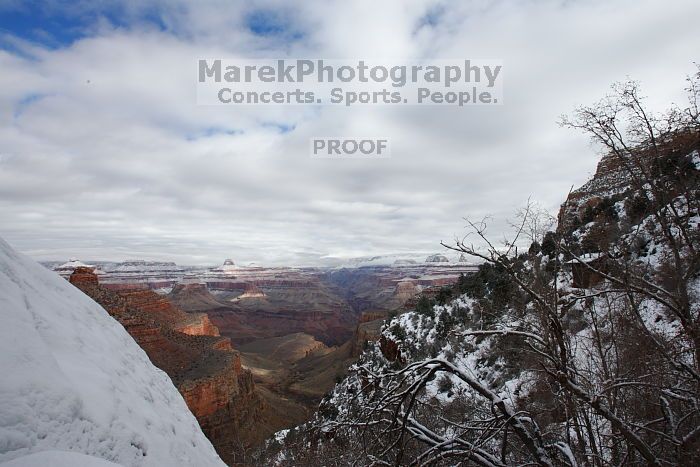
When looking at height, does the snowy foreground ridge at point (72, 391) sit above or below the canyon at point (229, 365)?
above

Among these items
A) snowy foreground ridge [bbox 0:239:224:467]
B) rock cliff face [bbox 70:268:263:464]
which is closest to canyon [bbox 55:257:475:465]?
rock cliff face [bbox 70:268:263:464]

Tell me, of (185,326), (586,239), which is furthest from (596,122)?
(185,326)

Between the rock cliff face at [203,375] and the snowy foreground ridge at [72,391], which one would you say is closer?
the snowy foreground ridge at [72,391]

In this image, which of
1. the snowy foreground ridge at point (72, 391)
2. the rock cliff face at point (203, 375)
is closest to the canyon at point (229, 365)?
the rock cliff face at point (203, 375)

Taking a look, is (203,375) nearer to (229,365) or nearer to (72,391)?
(229,365)

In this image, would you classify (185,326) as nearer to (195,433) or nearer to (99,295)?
(99,295)

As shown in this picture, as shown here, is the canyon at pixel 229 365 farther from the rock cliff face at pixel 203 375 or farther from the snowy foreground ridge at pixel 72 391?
the snowy foreground ridge at pixel 72 391

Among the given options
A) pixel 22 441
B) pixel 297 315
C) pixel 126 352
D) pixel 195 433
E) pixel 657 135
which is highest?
pixel 657 135
